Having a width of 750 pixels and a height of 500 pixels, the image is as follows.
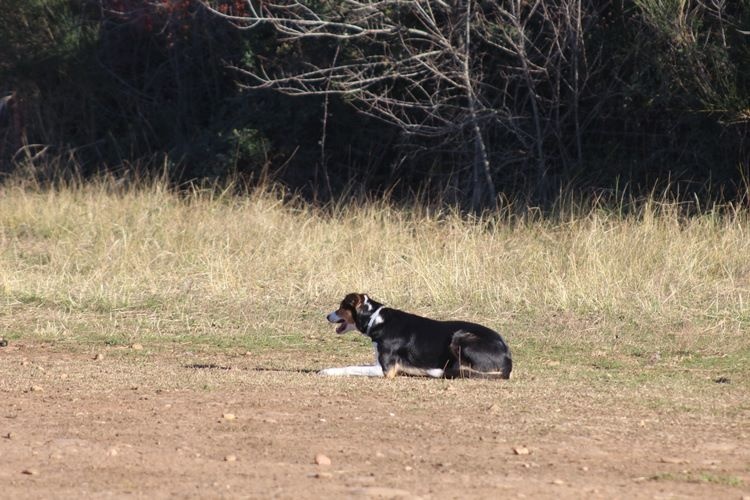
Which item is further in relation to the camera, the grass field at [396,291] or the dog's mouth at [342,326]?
the dog's mouth at [342,326]

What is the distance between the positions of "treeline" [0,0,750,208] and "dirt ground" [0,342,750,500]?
28.6ft

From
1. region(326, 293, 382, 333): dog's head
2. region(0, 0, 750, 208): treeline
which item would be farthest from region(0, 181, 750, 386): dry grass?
region(0, 0, 750, 208): treeline

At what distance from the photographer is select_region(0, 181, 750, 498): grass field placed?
8547 mm

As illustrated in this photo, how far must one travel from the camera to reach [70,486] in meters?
5.51

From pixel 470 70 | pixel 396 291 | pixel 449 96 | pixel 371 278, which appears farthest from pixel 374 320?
pixel 449 96

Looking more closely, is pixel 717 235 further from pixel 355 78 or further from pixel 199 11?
pixel 199 11

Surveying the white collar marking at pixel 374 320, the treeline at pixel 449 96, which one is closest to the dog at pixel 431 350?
the white collar marking at pixel 374 320

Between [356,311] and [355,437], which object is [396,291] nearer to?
[356,311]

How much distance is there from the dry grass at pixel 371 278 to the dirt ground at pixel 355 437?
1561mm

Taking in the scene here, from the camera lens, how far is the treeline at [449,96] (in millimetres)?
17562

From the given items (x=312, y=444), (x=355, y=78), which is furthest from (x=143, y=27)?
(x=312, y=444)

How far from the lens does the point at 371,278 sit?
1280 centimetres

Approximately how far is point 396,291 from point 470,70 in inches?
304

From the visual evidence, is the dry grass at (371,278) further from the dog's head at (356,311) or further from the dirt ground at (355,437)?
the dirt ground at (355,437)
